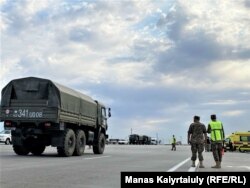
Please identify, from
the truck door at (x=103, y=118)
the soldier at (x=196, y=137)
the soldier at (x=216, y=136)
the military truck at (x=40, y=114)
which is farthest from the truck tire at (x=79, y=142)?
the soldier at (x=216, y=136)

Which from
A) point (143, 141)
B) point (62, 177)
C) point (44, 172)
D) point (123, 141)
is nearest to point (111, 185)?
point (62, 177)

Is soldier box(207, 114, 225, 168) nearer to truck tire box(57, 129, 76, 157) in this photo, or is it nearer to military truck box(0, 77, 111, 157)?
military truck box(0, 77, 111, 157)

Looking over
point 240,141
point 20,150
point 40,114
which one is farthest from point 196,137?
point 240,141

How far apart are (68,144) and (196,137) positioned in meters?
7.87

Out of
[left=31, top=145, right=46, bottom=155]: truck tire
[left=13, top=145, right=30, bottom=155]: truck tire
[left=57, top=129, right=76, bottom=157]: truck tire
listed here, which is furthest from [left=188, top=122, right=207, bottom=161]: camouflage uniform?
[left=31, top=145, right=46, bottom=155]: truck tire

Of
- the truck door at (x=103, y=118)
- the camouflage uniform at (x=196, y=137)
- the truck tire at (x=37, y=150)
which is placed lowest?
the truck tire at (x=37, y=150)

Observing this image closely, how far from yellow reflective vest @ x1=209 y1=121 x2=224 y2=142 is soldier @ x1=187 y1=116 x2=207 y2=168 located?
11.0 inches

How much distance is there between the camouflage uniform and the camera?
15.8 meters

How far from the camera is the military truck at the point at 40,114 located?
21000mm

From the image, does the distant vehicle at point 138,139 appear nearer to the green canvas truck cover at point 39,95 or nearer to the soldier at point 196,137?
the green canvas truck cover at point 39,95

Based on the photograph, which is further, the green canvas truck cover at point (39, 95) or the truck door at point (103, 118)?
the truck door at point (103, 118)

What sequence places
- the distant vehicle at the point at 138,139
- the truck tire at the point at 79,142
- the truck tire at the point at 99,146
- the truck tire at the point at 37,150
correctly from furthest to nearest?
the distant vehicle at the point at 138,139 < the truck tire at the point at 99,146 < the truck tire at the point at 37,150 < the truck tire at the point at 79,142

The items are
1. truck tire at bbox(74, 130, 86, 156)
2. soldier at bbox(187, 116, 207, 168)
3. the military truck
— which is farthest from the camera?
truck tire at bbox(74, 130, 86, 156)

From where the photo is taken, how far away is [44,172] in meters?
13.0
